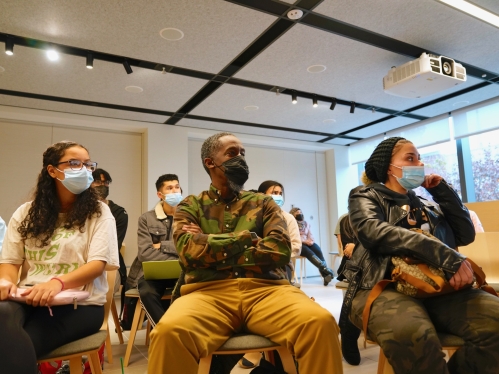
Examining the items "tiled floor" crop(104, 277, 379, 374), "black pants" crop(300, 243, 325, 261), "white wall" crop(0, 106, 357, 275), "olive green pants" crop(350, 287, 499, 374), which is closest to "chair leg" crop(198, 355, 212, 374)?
"olive green pants" crop(350, 287, 499, 374)

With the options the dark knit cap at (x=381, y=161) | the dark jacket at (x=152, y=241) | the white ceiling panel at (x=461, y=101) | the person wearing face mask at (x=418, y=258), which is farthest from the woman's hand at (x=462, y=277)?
the white ceiling panel at (x=461, y=101)

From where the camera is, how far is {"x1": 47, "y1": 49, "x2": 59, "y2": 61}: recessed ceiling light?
3507 millimetres

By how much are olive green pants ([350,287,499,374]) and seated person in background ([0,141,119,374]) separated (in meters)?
1.15

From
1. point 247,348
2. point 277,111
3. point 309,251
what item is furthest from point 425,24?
point 309,251

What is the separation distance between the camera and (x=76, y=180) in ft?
5.84

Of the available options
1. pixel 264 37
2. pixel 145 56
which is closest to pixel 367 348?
pixel 264 37

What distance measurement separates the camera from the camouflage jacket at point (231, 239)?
1.43 metres

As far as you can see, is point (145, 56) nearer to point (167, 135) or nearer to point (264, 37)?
point (264, 37)

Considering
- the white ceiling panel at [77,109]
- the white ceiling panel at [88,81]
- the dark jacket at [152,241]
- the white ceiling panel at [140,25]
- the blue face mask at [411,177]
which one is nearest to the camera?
the blue face mask at [411,177]

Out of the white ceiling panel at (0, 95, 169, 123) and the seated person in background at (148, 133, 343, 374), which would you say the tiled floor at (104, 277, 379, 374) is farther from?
the white ceiling panel at (0, 95, 169, 123)

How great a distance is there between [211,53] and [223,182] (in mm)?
2446

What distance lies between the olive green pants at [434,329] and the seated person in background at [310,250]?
494 centimetres

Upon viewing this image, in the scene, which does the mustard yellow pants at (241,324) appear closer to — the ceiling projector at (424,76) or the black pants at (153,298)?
the black pants at (153,298)

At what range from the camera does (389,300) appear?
1402mm
